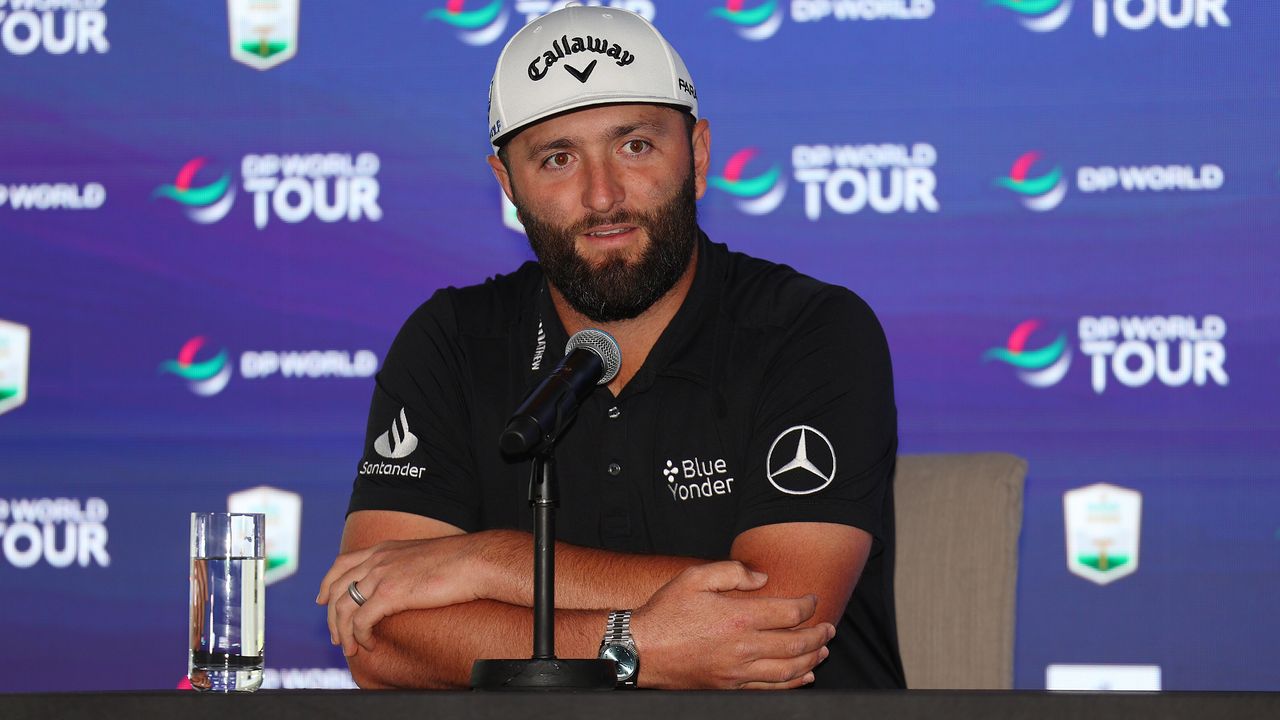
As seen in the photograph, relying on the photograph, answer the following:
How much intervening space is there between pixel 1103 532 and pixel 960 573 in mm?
1394

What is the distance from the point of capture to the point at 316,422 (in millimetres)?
3973

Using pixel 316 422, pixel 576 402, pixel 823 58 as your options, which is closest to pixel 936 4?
pixel 823 58

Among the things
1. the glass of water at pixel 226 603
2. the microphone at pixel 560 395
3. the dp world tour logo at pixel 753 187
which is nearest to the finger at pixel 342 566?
the glass of water at pixel 226 603

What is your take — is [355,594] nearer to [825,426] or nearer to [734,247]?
[825,426]

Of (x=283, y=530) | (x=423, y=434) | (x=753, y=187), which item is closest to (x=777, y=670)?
(x=423, y=434)

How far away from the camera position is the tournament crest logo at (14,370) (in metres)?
4.06

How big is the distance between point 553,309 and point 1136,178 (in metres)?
1.91

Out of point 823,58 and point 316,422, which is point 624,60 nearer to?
point 823,58

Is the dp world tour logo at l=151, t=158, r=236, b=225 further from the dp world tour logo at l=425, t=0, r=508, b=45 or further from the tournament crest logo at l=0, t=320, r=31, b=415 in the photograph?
the dp world tour logo at l=425, t=0, r=508, b=45

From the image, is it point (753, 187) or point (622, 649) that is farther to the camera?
point (753, 187)

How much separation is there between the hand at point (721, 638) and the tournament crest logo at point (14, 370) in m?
Answer: 2.79

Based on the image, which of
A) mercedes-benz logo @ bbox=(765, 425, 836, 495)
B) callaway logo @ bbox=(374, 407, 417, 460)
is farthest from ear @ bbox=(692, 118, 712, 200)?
callaway logo @ bbox=(374, 407, 417, 460)

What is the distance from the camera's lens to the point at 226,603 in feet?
5.77

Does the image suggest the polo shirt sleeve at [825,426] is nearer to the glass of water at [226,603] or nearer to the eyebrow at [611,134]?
the eyebrow at [611,134]
